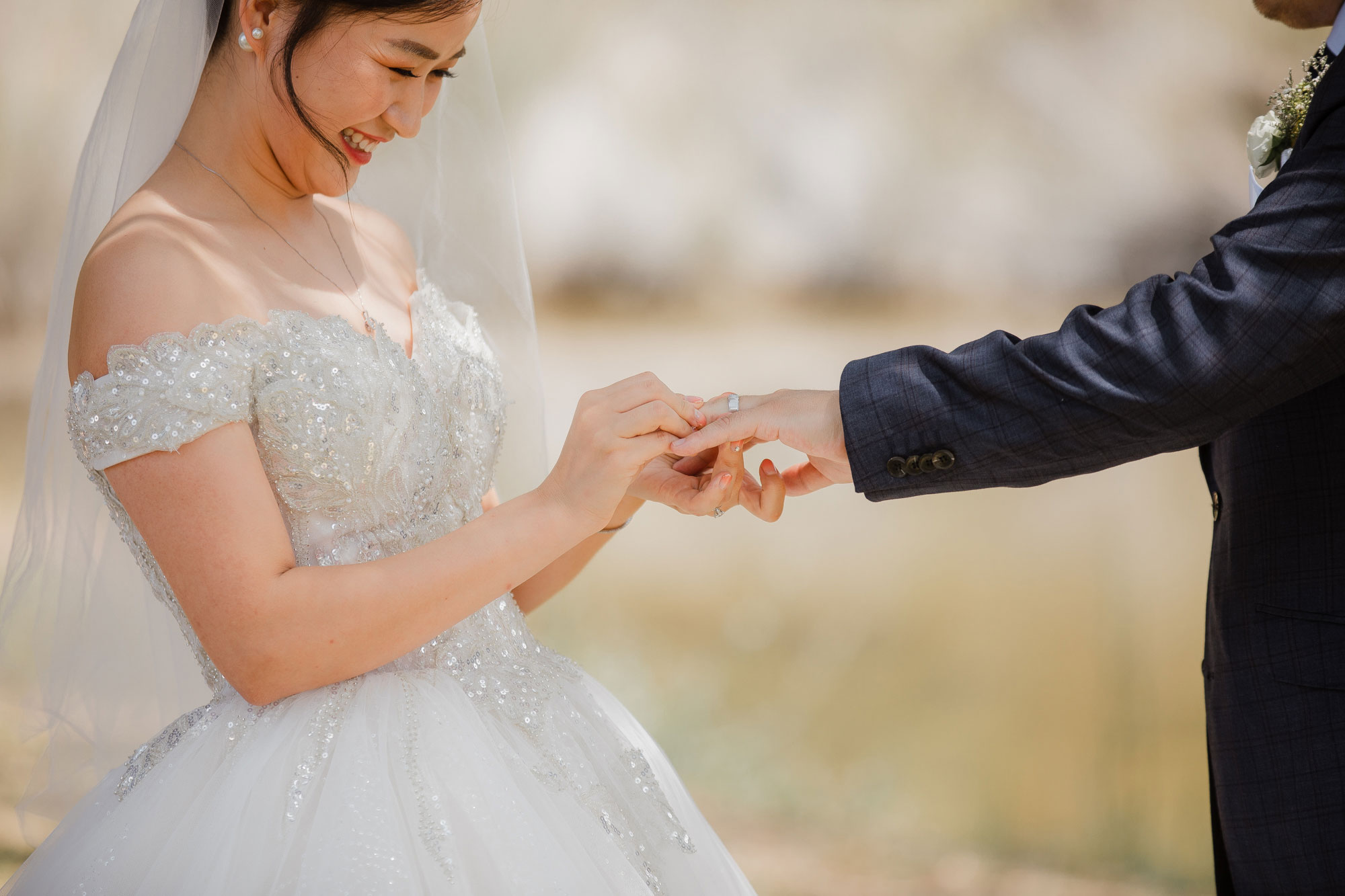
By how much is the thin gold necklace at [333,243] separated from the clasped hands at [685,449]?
1.00 ft

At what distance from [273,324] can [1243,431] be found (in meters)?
1.03

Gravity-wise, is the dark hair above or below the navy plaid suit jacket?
above

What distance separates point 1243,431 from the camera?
111cm

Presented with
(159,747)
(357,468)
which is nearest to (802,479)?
(357,468)

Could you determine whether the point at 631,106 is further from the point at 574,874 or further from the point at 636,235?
the point at 574,874

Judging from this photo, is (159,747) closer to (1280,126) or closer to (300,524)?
(300,524)

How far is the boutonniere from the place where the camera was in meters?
1.23

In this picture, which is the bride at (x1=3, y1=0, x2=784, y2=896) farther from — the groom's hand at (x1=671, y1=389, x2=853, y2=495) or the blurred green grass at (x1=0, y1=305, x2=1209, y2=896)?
the blurred green grass at (x1=0, y1=305, x2=1209, y2=896)

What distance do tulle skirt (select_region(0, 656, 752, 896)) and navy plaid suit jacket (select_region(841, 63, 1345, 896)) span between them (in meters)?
0.46

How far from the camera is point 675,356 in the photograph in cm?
293

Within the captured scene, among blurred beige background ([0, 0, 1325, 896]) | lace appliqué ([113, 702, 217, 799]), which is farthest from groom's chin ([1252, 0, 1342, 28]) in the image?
blurred beige background ([0, 0, 1325, 896])

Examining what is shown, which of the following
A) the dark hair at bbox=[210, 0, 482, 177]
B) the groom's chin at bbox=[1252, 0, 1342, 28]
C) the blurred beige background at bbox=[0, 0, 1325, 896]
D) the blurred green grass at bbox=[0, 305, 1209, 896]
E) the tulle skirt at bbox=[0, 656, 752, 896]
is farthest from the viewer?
the blurred beige background at bbox=[0, 0, 1325, 896]

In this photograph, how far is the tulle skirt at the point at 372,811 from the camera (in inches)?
35.7

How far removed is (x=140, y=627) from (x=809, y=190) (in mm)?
2130
